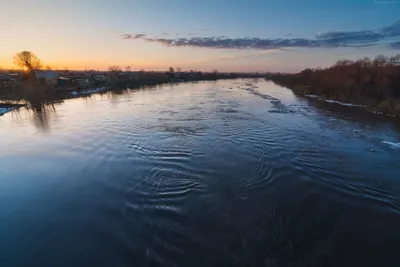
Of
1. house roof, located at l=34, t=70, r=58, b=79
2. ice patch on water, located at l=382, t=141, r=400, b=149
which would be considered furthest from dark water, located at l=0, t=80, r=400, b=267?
house roof, located at l=34, t=70, r=58, b=79

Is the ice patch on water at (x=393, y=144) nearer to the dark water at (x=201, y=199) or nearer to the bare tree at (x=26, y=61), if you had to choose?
the dark water at (x=201, y=199)

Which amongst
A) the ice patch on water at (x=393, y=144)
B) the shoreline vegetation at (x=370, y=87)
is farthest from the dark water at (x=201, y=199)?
the shoreline vegetation at (x=370, y=87)

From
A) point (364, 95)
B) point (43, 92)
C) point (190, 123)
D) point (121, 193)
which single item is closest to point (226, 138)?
point (190, 123)

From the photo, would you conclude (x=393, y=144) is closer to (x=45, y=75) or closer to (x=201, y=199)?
(x=201, y=199)

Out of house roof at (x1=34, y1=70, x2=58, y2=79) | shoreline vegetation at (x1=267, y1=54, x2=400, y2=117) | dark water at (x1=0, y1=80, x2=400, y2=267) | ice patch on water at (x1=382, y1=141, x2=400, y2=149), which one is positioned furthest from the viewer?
house roof at (x1=34, y1=70, x2=58, y2=79)

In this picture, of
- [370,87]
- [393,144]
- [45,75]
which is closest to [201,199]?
[393,144]

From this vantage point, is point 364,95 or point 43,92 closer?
point 364,95

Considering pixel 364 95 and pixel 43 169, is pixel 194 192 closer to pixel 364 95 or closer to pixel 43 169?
pixel 43 169

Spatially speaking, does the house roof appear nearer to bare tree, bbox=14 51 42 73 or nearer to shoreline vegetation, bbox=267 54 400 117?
bare tree, bbox=14 51 42 73
